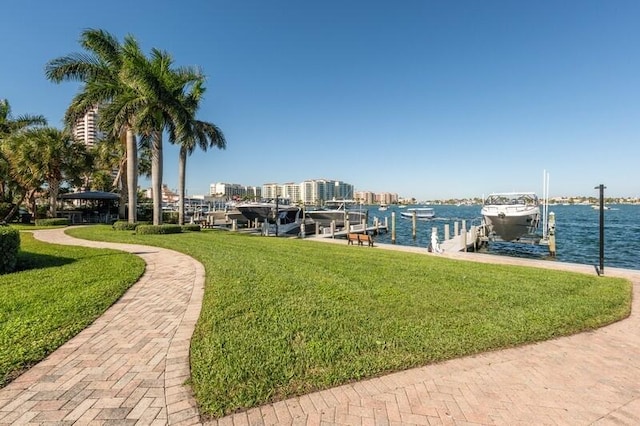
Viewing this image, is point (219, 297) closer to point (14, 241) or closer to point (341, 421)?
point (341, 421)

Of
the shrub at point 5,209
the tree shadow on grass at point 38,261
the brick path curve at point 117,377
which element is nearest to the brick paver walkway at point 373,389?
the brick path curve at point 117,377

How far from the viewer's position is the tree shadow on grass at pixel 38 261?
7860 millimetres

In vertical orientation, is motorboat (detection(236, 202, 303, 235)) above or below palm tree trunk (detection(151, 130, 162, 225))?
below

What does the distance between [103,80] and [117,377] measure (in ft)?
66.0

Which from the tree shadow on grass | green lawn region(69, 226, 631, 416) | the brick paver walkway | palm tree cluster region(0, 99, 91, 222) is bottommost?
the brick paver walkway

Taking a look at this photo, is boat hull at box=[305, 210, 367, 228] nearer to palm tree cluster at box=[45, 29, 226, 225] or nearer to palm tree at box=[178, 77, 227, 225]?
palm tree at box=[178, 77, 227, 225]

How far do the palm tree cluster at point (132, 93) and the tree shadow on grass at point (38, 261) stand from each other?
8.38 metres

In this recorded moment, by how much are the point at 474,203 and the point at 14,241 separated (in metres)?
195

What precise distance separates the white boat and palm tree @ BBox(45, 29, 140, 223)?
20.7 m

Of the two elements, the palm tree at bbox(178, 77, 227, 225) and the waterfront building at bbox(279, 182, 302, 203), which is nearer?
the palm tree at bbox(178, 77, 227, 225)

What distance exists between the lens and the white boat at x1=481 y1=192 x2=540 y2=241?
1869cm

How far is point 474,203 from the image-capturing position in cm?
17912

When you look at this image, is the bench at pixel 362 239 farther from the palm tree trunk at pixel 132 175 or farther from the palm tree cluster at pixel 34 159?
the palm tree cluster at pixel 34 159

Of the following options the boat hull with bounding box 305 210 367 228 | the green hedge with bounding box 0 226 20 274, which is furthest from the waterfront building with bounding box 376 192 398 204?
the green hedge with bounding box 0 226 20 274
